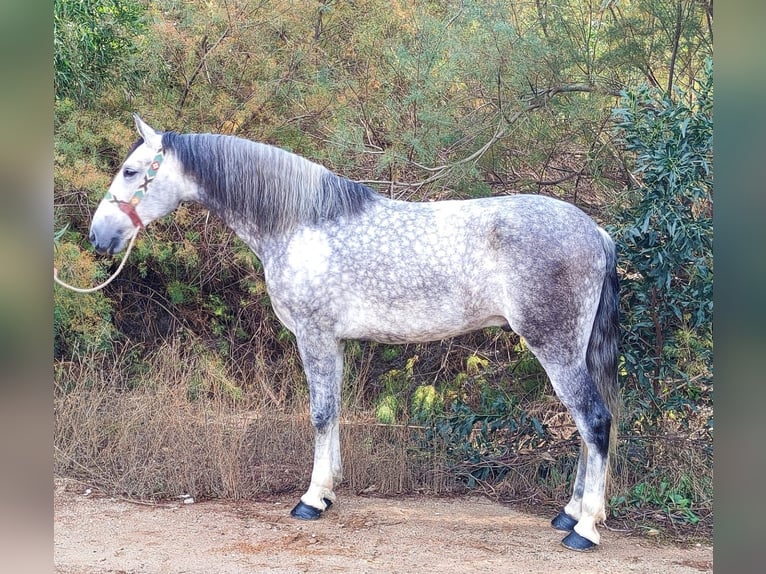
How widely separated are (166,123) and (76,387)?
2226mm

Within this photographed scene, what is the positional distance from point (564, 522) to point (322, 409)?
5.16ft

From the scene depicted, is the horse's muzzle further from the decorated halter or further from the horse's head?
the decorated halter

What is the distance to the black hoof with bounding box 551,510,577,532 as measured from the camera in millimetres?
4320

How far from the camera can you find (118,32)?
6.06 m

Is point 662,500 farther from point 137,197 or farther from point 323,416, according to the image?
point 137,197

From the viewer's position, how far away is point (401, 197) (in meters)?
5.82

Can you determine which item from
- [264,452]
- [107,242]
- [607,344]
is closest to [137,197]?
[107,242]

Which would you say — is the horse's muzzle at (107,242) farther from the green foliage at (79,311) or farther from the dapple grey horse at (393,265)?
the green foliage at (79,311)

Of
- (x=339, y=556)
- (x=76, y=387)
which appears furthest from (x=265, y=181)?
(x=76, y=387)

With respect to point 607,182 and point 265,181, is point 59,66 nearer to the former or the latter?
point 265,181

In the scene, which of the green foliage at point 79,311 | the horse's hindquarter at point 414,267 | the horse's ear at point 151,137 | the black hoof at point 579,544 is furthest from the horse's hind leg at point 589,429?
the green foliage at point 79,311

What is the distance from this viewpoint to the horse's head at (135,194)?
4188mm

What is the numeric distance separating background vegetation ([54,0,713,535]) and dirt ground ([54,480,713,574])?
1.03 feet
